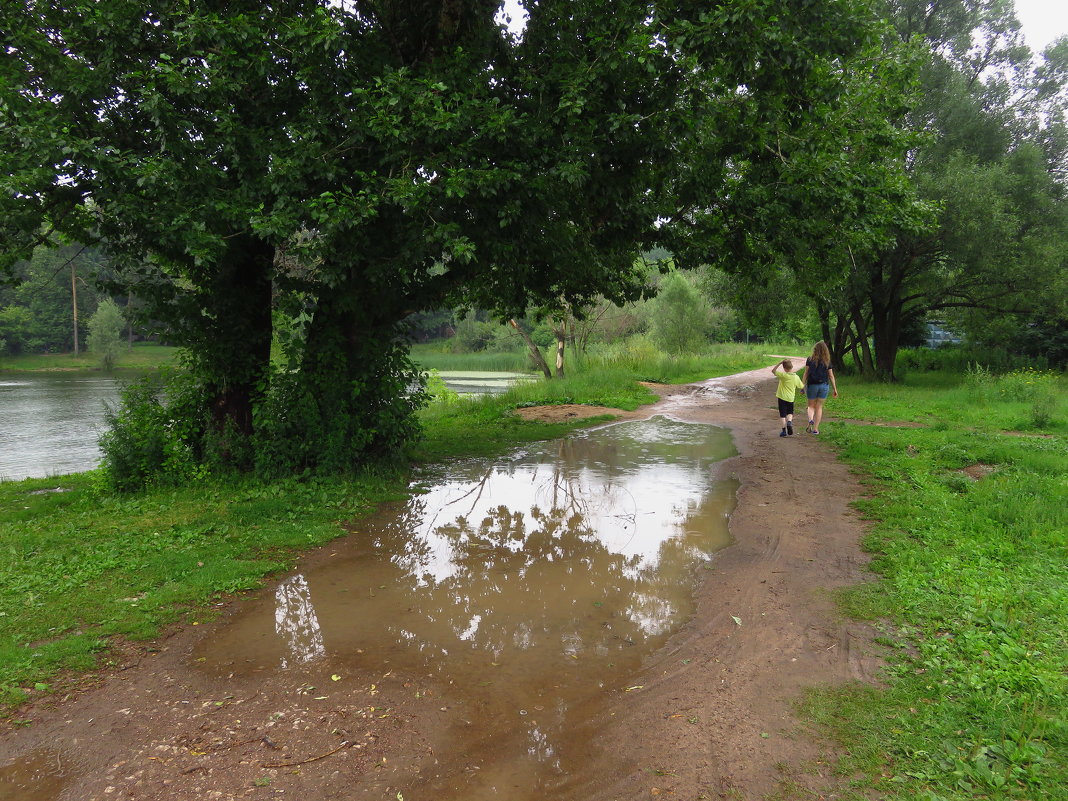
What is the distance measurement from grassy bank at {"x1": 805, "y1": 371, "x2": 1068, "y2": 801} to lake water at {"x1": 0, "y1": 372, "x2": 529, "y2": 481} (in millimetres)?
13375

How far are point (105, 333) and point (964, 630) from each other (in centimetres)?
5573

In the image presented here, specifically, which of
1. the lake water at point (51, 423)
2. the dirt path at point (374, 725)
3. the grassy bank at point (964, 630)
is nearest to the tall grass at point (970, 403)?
the grassy bank at point (964, 630)

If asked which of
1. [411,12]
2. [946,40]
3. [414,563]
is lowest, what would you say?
[414,563]

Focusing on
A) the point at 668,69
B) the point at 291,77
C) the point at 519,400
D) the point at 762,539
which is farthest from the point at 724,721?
the point at 519,400

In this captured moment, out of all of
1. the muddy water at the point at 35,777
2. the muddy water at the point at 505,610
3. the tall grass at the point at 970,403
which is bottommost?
the muddy water at the point at 505,610

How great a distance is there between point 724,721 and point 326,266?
21.0 ft

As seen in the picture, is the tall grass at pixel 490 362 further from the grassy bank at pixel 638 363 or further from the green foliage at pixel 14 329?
the green foliage at pixel 14 329

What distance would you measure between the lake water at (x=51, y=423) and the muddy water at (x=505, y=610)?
890 cm

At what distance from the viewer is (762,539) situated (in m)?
6.99

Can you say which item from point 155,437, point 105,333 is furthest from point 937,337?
point 105,333

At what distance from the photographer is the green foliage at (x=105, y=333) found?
4781cm

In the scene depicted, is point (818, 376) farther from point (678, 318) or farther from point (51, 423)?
point (678, 318)

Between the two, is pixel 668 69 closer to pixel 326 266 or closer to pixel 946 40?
pixel 326 266

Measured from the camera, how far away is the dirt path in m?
3.24
